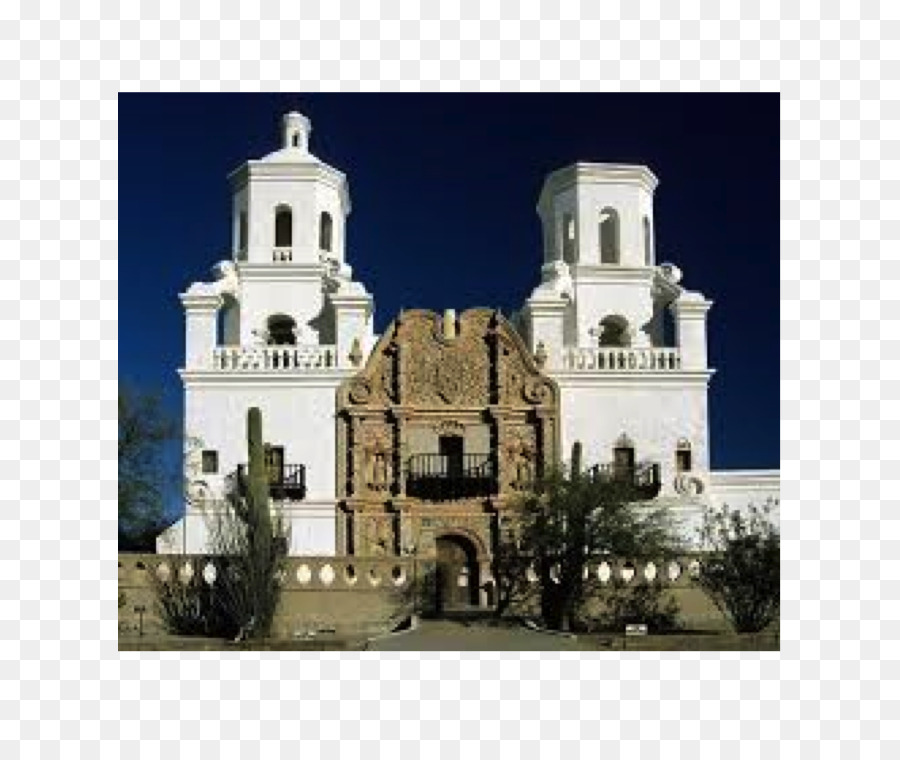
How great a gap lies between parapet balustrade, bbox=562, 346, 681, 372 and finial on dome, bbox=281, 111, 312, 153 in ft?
26.7

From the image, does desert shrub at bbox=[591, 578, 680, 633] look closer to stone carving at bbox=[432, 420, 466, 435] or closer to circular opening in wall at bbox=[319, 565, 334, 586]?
circular opening in wall at bbox=[319, 565, 334, 586]

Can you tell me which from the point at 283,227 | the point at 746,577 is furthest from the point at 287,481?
the point at 746,577

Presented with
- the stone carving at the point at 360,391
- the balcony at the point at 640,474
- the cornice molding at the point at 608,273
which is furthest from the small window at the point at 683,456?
the stone carving at the point at 360,391

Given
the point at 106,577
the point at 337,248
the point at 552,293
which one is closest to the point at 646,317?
the point at 552,293

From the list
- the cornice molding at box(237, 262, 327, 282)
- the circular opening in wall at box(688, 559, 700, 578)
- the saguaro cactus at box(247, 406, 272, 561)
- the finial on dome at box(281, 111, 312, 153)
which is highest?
the finial on dome at box(281, 111, 312, 153)

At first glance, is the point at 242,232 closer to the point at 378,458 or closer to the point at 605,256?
the point at 378,458

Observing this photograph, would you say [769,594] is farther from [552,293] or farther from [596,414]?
[552,293]

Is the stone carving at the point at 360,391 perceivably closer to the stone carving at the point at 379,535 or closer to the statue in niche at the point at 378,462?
the statue in niche at the point at 378,462

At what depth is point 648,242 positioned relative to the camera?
3017 centimetres

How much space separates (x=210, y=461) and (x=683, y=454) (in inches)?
400

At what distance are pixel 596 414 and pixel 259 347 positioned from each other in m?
7.49

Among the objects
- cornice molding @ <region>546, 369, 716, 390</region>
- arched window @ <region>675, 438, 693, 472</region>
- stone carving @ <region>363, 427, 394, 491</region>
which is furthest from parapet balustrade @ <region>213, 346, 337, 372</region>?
arched window @ <region>675, 438, 693, 472</region>

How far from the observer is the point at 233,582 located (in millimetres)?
19828

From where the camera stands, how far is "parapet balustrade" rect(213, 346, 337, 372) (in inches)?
1070
